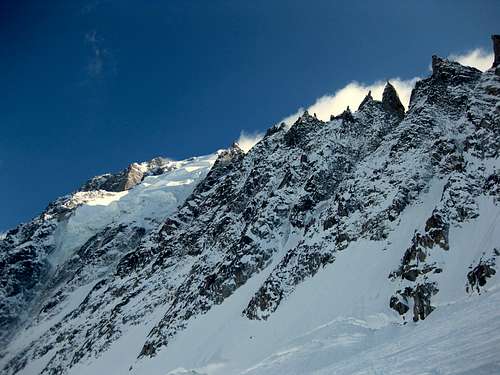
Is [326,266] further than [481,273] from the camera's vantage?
Yes

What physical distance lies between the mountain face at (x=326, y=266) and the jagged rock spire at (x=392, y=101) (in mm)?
241

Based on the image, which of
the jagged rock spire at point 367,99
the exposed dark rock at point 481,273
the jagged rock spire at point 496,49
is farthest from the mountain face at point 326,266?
the jagged rock spire at point 496,49

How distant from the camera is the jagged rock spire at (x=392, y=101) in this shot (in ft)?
308

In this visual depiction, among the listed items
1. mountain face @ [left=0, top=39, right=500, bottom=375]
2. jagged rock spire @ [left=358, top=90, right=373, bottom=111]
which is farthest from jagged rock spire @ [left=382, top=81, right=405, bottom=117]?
jagged rock spire @ [left=358, top=90, right=373, bottom=111]

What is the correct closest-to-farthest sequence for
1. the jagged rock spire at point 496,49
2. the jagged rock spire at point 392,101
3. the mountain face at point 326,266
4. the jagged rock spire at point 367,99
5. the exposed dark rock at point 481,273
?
the exposed dark rock at point 481,273
the mountain face at point 326,266
the jagged rock spire at point 496,49
the jagged rock spire at point 392,101
the jagged rock spire at point 367,99

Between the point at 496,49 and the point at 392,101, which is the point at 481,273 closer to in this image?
the point at 496,49

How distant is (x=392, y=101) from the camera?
94625 mm

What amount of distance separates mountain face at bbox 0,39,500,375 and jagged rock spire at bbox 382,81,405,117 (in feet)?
0.79

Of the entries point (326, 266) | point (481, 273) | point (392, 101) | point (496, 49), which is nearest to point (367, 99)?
point (392, 101)

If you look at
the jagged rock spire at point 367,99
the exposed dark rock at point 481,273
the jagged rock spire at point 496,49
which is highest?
the jagged rock spire at point 367,99

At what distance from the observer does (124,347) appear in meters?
82.9

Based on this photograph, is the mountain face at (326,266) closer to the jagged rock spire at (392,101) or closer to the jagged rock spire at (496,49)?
the jagged rock spire at (392,101)

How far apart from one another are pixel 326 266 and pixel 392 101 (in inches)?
1687

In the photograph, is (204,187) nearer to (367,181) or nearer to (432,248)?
(367,181)
